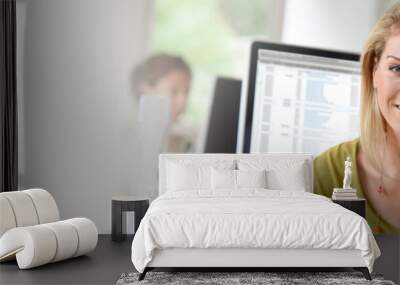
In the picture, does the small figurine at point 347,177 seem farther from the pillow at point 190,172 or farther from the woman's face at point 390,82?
the pillow at point 190,172

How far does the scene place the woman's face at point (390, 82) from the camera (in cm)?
599

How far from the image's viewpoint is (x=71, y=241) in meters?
4.91

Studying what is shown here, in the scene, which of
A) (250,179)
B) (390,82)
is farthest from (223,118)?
(390,82)

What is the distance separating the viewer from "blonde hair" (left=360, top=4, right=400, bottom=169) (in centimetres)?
619

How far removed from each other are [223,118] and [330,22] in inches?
58.7

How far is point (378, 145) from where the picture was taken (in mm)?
6230

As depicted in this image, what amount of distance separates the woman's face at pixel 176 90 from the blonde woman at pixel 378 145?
152cm

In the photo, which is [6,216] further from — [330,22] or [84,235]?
[330,22]

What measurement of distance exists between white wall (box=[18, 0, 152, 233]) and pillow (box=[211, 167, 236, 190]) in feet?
3.91

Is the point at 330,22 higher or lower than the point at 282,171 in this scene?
higher

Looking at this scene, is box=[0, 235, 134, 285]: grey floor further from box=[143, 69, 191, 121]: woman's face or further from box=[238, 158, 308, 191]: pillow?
box=[143, 69, 191, 121]: woman's face

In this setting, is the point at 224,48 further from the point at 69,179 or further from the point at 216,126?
the point at 69,179

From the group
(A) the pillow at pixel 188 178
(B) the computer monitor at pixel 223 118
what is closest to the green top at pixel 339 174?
(B) the computer monitor at pixel 223 118

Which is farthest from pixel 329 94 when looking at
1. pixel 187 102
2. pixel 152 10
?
pixel 152 10
